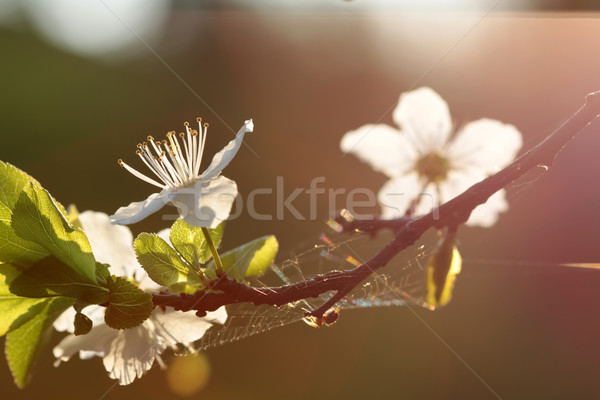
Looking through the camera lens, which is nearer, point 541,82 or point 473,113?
point 541,82

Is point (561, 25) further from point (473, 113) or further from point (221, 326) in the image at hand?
point (473, 113)

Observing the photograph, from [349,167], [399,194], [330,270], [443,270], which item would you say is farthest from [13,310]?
[349,167]

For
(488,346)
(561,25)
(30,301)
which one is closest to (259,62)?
(488,346)

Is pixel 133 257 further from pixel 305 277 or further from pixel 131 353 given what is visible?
pixel 305 277

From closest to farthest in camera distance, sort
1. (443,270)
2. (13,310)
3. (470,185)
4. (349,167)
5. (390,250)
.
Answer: (390,250) → (13,310) → (443,270) → (470,185) → (349,167)

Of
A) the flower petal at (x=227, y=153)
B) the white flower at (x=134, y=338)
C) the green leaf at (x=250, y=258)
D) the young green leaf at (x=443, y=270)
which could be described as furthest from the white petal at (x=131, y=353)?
the young green leaf at (x=443, y=270)

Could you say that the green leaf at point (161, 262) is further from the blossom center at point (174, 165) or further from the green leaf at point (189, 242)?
the blossom center at point (174, 165)
